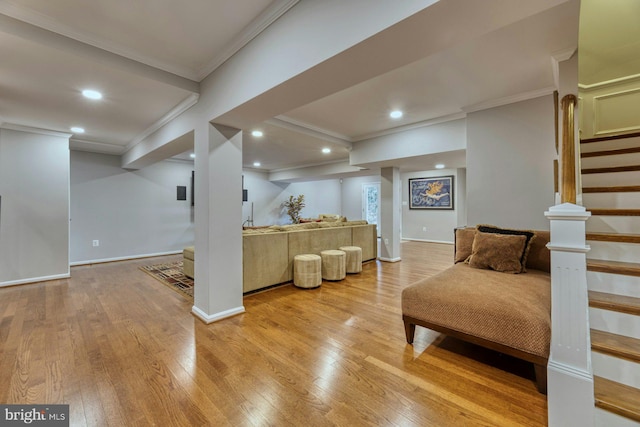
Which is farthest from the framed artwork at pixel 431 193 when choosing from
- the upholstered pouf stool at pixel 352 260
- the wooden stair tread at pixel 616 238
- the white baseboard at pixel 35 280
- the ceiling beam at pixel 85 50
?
the white baseboard at pixel 35 280

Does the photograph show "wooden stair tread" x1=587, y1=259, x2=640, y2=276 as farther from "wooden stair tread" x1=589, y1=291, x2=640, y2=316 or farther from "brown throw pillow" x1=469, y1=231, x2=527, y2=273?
"brown throw pillow" x1=469, y1=231, x2=527, y2=273

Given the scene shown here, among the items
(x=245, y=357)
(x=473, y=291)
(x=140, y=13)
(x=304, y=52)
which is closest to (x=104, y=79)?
(x=140, y=13)

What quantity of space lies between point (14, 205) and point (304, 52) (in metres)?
5.07

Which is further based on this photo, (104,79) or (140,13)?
(104,79)

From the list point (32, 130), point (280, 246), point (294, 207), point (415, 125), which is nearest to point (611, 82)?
point (415, 125)

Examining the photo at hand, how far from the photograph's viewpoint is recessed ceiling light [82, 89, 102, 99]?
2668 mm

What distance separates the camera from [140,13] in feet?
5.74

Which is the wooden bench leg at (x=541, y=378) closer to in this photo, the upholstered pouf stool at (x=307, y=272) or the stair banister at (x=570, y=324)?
the stair banister at (x=570, y=324)

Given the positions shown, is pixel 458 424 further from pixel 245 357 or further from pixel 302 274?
pixel 302 274

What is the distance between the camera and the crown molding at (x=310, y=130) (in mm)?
3779

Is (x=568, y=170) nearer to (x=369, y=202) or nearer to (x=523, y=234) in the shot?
(x=523, y=234)

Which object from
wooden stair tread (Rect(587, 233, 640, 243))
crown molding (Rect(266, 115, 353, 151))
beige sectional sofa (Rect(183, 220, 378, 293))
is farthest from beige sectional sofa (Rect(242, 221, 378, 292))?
wooden stair tread (Rect(587, 233, 640, 243))

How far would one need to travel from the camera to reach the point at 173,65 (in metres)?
2.44

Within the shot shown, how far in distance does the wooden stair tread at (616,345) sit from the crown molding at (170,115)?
368 centimetres
